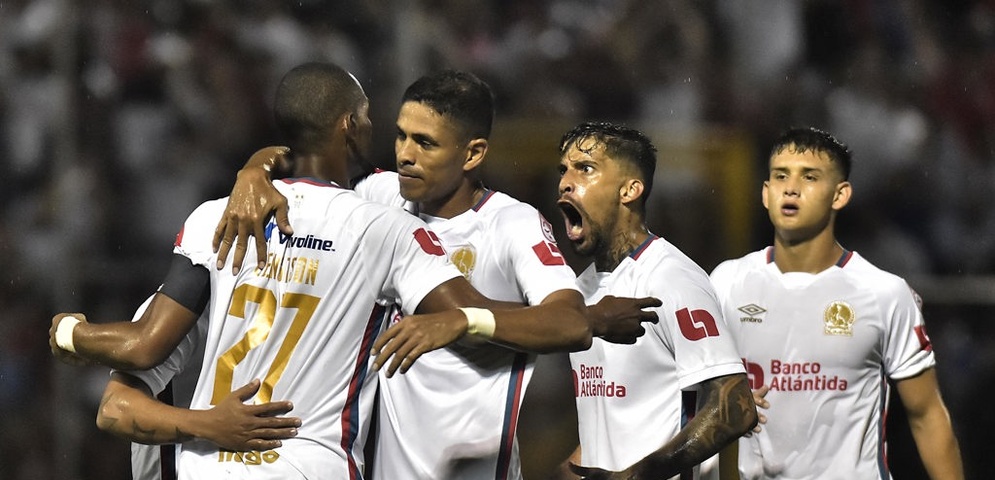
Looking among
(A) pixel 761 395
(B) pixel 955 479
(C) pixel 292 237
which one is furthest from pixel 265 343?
(B) pixel 955 479

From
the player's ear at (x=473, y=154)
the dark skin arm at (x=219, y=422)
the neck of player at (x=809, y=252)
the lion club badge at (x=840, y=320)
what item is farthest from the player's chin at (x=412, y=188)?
the lion club badge at (x=840, y=320)

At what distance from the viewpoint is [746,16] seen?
10352 millimetres

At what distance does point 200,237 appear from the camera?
13.5ft

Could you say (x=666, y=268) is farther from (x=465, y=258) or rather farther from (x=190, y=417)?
(x=190, y=417)

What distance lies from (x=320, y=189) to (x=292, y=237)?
0.20 meters

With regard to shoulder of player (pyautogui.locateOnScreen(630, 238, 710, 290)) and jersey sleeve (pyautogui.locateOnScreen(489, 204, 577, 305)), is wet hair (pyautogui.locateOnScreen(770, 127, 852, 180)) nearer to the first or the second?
shoulder of player (pyautogui.locateOnScreen(630, 238, 710, 290))

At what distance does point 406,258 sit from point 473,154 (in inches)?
33.8

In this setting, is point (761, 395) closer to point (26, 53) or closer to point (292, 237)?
point (292, 237)

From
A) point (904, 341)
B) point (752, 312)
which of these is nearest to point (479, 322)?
point (752, 312)

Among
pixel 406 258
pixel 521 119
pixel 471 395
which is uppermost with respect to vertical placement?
pixel 521 119

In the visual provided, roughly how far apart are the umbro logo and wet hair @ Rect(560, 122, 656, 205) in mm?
746

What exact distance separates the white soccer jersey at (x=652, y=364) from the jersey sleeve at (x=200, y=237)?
1416mm

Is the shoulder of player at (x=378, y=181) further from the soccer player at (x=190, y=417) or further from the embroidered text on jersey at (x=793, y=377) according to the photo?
the embroidered text on jersey at (x=793, y=377)

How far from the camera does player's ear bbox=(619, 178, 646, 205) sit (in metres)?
4.89
